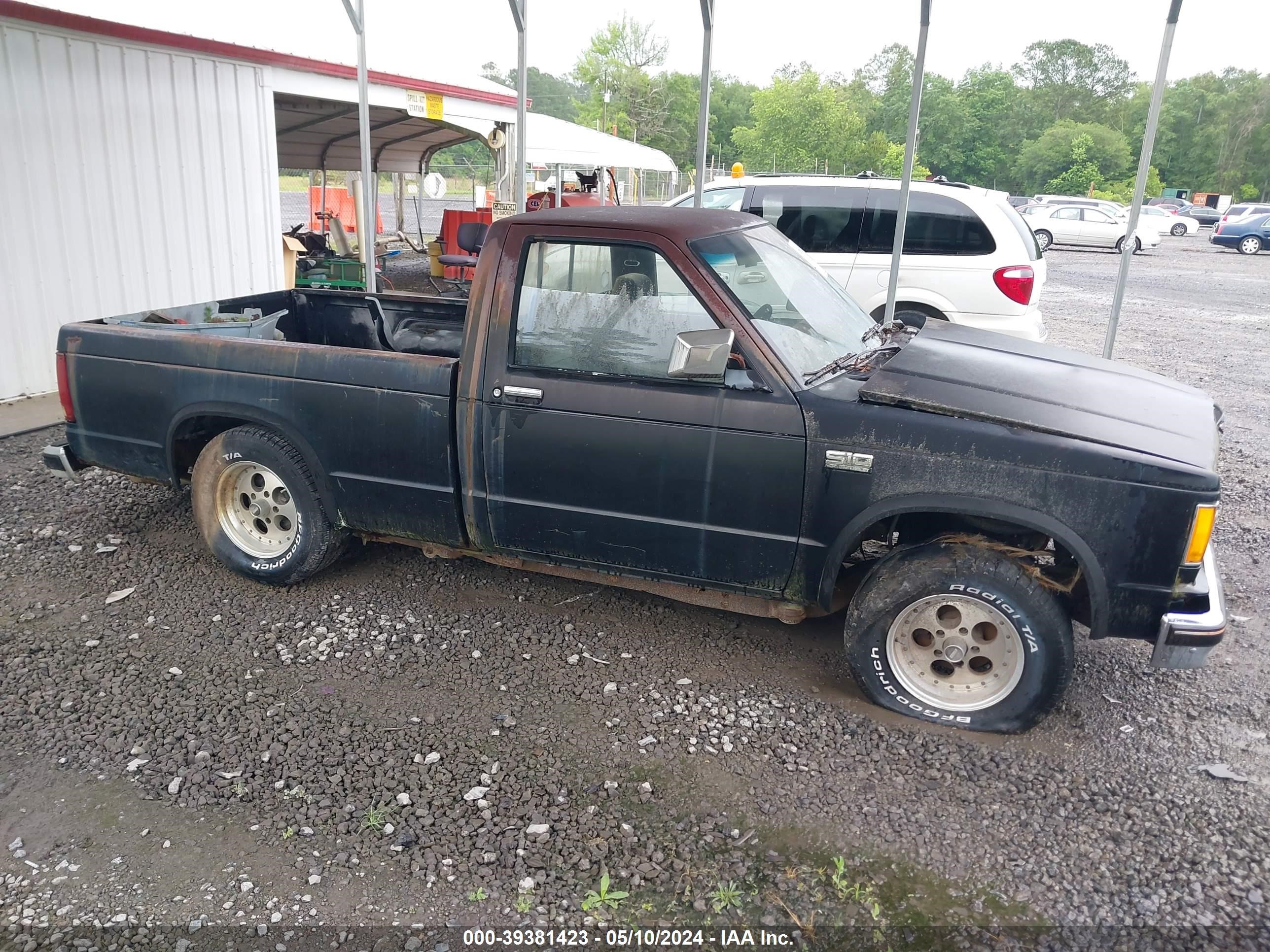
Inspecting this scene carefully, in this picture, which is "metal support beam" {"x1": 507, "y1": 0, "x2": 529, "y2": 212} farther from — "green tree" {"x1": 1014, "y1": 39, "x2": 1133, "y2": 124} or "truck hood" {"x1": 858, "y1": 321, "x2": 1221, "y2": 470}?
"green tree" {"x1": 1014, "y1": 39, "x2": 1133, "y2": 124}

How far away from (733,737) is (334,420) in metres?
2.29

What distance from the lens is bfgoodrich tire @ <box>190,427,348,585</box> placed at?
4.52 m

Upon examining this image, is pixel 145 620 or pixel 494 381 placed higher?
pixel 494 381


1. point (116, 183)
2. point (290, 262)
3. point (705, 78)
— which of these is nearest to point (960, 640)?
point (705, 78)

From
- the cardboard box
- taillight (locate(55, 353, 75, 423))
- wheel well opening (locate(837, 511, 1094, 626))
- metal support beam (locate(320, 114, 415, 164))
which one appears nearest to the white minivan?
wheel well opening (locate(837, 511, 1094, 626))

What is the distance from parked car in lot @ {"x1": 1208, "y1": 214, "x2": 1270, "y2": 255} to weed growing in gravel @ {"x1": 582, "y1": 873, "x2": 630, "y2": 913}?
34.0 m

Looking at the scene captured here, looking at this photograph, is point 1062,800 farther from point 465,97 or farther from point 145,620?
point 465,97

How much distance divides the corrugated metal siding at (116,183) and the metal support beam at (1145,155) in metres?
8.23

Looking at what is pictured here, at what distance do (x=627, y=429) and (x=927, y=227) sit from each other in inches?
222

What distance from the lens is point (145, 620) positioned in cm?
442

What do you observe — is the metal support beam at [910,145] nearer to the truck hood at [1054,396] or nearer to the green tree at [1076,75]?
the truck hood at [1054,396]

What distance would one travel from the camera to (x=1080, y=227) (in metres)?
29.9

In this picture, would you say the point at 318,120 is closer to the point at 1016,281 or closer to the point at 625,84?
the point at 1016,281

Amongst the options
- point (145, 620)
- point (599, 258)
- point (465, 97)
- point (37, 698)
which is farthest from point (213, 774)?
point (465, 97)
